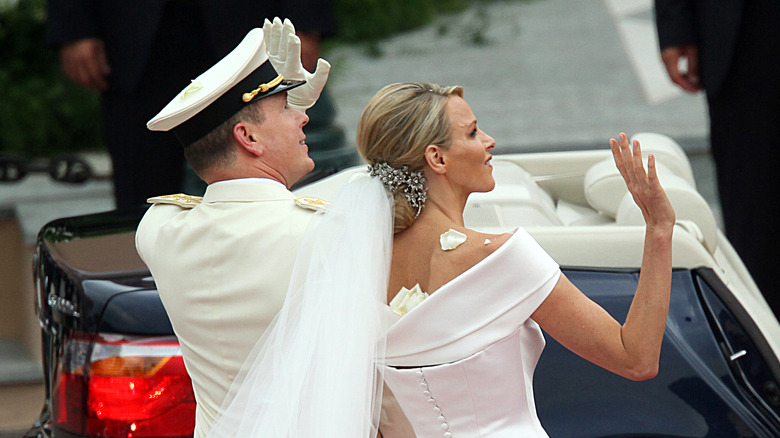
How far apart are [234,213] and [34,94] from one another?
5246 mm

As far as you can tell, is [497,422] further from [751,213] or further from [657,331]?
[751,213]

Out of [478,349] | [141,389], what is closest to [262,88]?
[478,349]

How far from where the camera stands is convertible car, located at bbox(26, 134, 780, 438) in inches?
72.9

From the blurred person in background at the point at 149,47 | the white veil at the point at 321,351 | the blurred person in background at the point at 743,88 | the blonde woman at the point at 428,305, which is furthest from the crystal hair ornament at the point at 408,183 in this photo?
the blurred person in background at the point at 743,88

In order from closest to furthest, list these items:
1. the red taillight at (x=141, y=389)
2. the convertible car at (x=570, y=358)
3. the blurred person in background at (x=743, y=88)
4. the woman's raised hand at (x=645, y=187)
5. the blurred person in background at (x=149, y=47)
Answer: the woman's raised hand at (x=645, y=187)
the convertible car at (x=570, y=358)
the red taillight at (x=141, y=389)
the blurred person in background at (x=743, y=88)
the blurred person in background at (x=149, y=47)

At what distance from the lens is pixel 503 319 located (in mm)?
1598

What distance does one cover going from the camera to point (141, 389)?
6.42 feet

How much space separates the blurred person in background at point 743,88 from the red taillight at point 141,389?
2289 millimetres

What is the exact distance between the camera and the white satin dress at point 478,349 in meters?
1.57

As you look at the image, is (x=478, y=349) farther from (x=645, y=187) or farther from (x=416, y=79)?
(x=416, y=79)

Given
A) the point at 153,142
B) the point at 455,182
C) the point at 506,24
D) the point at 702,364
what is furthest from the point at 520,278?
the point at 506,24

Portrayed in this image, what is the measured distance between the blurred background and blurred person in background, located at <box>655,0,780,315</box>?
1562 mm

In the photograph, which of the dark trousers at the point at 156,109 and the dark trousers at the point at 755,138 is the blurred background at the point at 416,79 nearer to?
the dark trousers at the point at 156,109

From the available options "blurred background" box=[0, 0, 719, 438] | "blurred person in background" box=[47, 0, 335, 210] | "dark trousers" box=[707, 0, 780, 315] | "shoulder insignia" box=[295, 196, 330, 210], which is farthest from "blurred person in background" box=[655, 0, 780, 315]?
"shoulder insignia" box=[295, 196, 330, 210]
